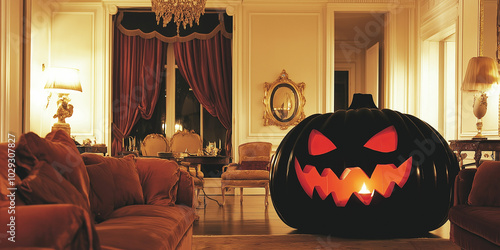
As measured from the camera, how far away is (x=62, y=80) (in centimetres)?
592

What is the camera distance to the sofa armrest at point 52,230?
1301mm

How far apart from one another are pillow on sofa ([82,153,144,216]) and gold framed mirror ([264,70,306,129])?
4.47 m

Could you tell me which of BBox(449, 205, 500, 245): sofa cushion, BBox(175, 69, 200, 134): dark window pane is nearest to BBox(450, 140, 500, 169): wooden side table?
BBox(449, 205, 500, 245): sofa cushion

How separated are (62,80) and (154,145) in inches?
77.2

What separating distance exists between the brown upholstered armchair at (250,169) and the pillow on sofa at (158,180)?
2531 millimetres

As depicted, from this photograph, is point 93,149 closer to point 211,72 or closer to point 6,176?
point 211,72

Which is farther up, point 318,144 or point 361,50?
point 361,50

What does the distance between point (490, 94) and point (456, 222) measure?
2733 millimetres

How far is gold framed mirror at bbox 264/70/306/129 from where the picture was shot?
7.04m

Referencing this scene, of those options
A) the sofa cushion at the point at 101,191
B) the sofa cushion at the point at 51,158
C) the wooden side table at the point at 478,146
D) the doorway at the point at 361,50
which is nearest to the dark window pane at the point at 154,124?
the doorway at the point at 361,50

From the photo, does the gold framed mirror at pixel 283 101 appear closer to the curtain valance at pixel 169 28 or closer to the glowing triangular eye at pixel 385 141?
the curtain valance at pixel 169 28

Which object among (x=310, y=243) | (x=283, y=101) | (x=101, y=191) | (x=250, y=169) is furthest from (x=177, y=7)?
(x=310, y=243)

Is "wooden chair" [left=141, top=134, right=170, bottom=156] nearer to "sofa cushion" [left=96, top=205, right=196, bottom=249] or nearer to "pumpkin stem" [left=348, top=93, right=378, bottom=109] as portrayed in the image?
"sofa cushion" [left=96, top=205, right=196, bottom=249]

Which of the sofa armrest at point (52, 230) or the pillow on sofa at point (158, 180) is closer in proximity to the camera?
the sofa armrest at point (52, 230)
